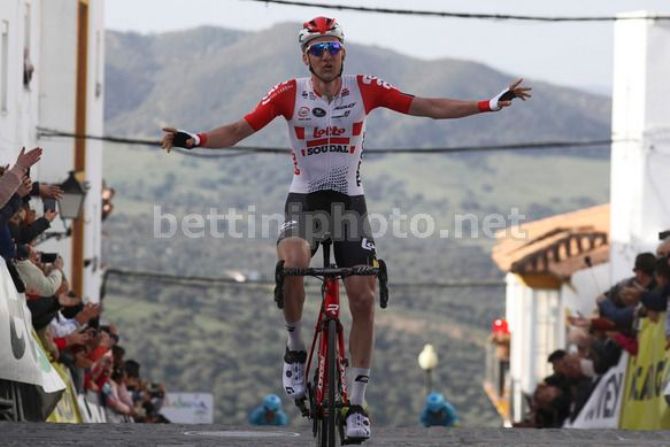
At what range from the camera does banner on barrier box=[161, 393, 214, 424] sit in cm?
5425

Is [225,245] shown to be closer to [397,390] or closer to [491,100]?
[397,390]

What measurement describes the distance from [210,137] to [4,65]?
17291 mm

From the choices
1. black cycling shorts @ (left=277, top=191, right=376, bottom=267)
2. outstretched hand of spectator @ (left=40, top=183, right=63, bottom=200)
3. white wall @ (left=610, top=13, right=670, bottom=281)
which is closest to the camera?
black cycling shorts @ (left=277, top=191, right=376, bottom=267)

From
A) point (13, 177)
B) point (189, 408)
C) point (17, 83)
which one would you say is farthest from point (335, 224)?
point (189, 408)

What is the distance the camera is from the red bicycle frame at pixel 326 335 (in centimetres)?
1256

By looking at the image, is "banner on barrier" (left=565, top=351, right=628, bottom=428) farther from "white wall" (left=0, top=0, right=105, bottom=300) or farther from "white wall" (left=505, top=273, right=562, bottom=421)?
"white wall" (left=505, top=273, right=562, bottom=421)

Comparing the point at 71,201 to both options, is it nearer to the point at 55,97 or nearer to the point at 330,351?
the point at 55,97

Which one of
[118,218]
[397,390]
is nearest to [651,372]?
[397,390]

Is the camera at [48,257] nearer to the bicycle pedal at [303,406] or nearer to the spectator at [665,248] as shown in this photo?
the spectator at [665,248]

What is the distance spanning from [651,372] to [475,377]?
476 ft

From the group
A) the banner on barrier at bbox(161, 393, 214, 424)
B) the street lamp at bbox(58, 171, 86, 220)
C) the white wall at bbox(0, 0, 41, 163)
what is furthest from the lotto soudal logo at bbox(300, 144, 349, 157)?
the banner on barrier at bbox(161, 393, 214, 424)

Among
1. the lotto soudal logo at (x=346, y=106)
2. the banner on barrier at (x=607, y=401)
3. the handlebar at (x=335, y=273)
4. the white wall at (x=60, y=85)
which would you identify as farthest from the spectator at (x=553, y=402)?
the handlebar at (x=335, y=273)

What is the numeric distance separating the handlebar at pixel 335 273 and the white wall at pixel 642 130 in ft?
117

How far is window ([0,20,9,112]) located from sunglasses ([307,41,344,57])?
54.0 ft
